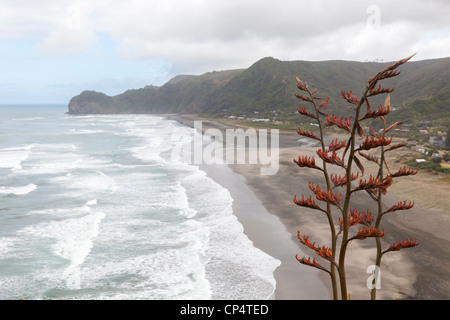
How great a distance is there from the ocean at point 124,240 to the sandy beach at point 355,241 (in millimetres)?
847

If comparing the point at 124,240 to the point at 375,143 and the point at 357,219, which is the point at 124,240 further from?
the point at 375,143

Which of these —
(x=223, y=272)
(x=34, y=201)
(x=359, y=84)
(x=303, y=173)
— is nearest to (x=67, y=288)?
(x=223, y=272)

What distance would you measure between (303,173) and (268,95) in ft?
371

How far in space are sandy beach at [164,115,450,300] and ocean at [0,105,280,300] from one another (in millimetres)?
847

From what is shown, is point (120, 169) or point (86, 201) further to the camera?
point (120, 169)

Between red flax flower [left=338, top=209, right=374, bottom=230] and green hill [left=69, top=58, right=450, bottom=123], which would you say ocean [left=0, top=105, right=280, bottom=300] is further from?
green hill [left=69, top=58, right=450, bottom=123]

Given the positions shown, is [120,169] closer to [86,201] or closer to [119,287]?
[86,201]

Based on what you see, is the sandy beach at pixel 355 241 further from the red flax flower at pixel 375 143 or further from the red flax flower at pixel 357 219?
the red flax flower at pixel 375 143

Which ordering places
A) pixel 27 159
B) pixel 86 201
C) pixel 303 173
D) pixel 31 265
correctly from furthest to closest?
pixel 27 159, pixel 303 173, pixel 86 201, pixel 31 265

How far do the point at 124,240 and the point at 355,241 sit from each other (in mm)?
10812

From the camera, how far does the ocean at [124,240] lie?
A: 1409cm

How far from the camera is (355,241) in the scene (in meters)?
17.6
